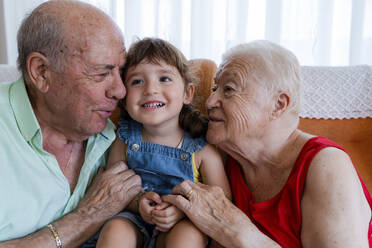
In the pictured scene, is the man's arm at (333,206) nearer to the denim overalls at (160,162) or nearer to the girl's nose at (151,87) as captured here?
the denim overalls at (160,162)

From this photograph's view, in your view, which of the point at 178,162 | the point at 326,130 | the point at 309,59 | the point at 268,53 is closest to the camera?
the point at 268,53

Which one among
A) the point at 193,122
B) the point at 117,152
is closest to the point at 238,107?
the point at 193,122

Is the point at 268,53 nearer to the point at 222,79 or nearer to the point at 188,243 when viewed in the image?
the point at 222,79

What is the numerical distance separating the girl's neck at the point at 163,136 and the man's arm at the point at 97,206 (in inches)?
7.0

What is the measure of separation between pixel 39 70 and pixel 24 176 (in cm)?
41

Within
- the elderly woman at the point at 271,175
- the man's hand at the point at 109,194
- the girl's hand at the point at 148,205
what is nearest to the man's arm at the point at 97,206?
the man's hand at the point at 109,194

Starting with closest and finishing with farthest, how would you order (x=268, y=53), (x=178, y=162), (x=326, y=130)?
(x=268, y=53) → (x=178, y=162) → (x=326, y=130)

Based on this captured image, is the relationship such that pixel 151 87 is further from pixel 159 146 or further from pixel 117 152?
pixel 117 152

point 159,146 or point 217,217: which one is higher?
point 159,146

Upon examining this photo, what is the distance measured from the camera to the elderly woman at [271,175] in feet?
3.66

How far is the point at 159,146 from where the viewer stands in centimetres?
146

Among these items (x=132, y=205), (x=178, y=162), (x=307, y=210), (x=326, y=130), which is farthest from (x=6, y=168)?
(x=326, y=130)

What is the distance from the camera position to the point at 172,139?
1.50 m

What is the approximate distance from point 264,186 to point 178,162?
39cm
